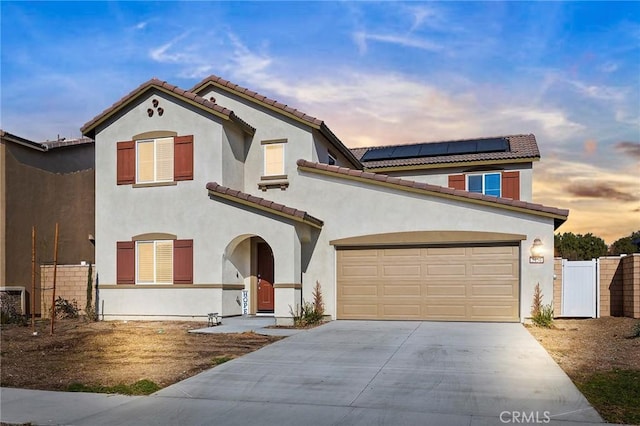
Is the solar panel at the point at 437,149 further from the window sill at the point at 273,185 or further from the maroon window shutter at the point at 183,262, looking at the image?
the maroon window shutter at the point at 183,262

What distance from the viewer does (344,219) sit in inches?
716

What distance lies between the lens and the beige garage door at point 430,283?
55.9 feet

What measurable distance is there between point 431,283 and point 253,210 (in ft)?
18.7

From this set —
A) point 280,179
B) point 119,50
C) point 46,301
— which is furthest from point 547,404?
point 46,301

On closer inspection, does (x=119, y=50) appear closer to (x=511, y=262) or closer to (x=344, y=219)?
(x=344, y=219)

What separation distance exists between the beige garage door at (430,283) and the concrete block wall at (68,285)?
8.61 metres

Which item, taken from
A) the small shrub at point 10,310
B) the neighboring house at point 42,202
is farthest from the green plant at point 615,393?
the neighboring house at point 42,202

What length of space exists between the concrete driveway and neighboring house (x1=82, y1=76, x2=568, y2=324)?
4.27m

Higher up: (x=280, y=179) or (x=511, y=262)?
(x=280, y=179)

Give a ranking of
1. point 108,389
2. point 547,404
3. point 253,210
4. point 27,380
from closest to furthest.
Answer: point 547,404, point 108,389, point 27,380, point 253,210

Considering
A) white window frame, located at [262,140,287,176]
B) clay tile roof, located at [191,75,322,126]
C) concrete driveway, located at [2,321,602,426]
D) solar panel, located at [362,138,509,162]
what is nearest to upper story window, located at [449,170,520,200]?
solar panel, located at [362,138,509,162]

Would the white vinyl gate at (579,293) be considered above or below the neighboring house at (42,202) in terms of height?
below

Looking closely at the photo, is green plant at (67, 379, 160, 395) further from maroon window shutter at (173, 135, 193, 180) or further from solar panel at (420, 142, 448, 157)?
solar panel at (420, 142, 448, 157)

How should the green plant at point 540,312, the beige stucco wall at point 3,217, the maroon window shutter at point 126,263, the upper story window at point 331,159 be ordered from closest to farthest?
1. the green plant at point 540,312
2. the maroon window shutter at point 126,263
3. the beige stucco wall at point 3,217
4. the upper story window at point 331,159
